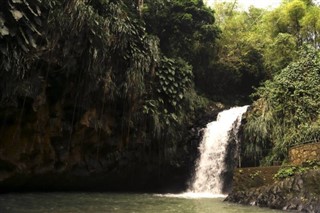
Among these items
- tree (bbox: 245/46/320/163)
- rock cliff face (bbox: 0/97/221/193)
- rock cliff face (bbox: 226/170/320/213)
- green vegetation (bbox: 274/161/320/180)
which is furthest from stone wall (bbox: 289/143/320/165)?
rock cliff face (bbox: 0/97/221/193)

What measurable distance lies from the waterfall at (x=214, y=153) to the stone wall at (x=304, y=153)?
13.4 ft

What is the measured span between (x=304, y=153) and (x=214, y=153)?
5306mm

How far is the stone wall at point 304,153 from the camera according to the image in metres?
9.98

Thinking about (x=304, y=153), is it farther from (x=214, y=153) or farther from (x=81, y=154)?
(x=81, y=154)

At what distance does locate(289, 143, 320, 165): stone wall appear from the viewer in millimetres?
9978

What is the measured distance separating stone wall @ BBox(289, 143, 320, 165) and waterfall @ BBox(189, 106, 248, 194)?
13.4 feet

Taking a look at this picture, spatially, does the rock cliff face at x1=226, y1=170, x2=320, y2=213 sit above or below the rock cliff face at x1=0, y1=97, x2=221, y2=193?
below

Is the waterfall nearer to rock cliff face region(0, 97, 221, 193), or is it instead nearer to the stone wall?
rock cliff face region(0, 97, 221, 193)

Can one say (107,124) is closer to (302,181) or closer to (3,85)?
(3,85)

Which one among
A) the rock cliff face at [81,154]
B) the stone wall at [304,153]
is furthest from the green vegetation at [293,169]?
the rock cliff face at [81,154]

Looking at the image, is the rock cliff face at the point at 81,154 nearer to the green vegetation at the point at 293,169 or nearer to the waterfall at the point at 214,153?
the waterfall at the point at 214,153

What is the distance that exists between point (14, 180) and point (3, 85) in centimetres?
453

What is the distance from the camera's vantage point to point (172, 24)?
721 inches

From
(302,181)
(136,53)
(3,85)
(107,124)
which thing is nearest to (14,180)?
(107,124)
